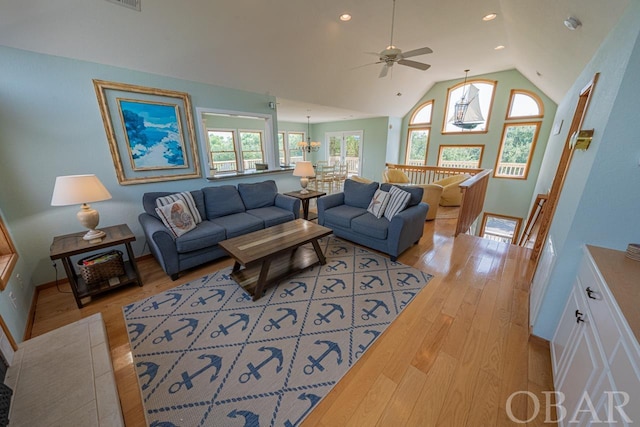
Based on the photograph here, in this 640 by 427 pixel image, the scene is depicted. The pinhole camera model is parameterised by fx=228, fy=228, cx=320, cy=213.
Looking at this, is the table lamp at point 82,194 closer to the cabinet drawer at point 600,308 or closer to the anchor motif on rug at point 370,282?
the anchor motif on rug at point 370,282

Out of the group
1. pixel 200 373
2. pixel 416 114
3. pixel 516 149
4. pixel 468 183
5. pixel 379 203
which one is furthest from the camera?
pixel 416 114

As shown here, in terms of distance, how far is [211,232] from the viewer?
8.80 ft

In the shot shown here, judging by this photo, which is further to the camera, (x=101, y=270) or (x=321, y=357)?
(x=101, y=270)

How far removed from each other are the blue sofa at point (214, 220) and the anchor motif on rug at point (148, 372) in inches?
41.5

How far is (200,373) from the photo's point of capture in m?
1.51

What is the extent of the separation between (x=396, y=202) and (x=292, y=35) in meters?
2.58

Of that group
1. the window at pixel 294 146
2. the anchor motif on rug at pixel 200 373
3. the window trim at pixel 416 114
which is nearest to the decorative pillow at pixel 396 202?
the anchor motif on rug at pixel 200 373

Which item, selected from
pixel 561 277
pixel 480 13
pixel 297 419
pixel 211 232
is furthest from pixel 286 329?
pixel 480 13

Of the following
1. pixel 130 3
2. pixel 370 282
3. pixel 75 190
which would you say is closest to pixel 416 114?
pixel 370 282

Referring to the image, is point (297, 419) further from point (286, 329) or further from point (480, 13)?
point (480, 13)

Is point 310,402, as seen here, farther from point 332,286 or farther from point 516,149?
point 516,149

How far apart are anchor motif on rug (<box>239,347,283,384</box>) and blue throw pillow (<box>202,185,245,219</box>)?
82.5 inches

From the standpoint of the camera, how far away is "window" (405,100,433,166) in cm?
684

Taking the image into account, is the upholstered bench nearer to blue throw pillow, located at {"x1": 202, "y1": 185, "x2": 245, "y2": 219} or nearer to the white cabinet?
blue throw pillow, located at {"x1": 202, "y1": 185, "x2": 245, "y2": 219}
